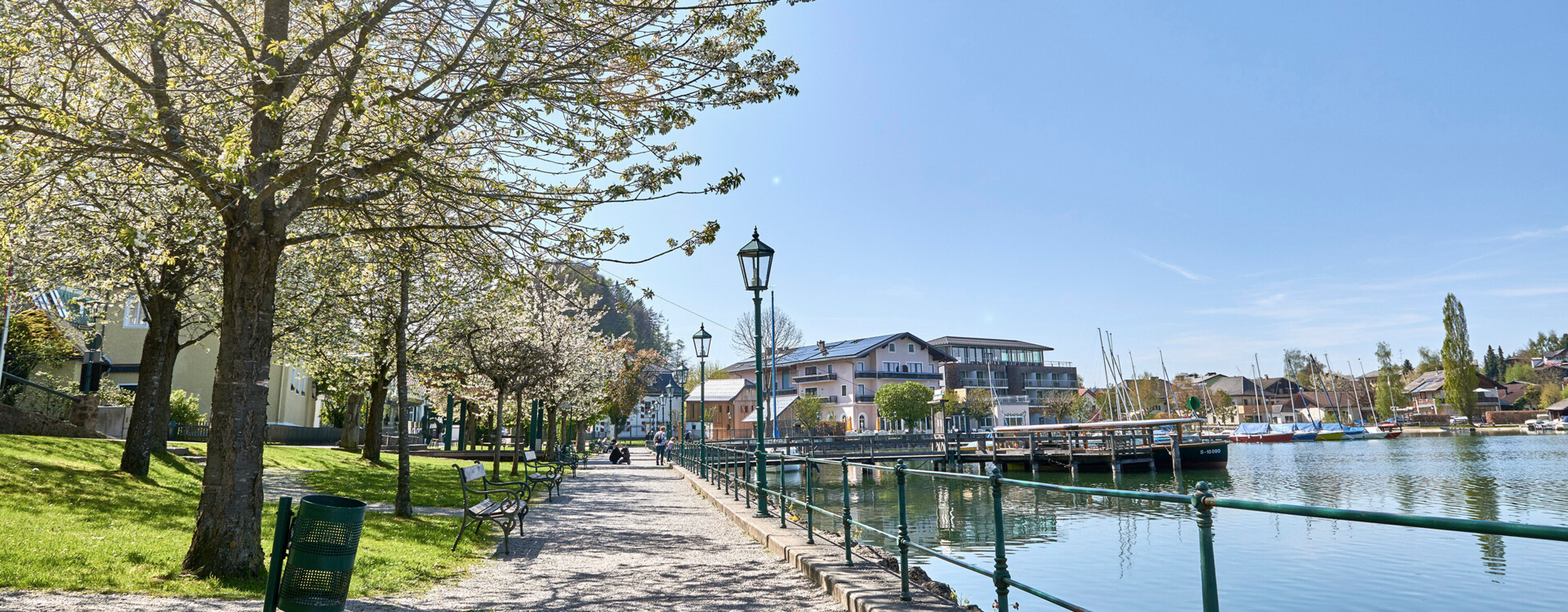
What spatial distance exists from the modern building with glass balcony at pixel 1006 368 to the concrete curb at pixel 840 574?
7257 centimetres

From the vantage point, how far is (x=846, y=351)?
242 ft

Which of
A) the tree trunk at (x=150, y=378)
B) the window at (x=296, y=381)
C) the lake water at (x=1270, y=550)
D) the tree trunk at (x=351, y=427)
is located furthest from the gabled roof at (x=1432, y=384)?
the tree trunk at (x=150, y=378)

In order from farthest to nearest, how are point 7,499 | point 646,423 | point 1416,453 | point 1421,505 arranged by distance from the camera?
point 646,423, point 1416,453, point 1421,505, point 7,499

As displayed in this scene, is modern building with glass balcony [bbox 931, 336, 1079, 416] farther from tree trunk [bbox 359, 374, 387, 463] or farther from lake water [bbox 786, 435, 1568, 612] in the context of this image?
tree trunk [bbox 359, 374, 387, 463]

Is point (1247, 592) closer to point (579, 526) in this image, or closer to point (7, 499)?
point (579, 526)

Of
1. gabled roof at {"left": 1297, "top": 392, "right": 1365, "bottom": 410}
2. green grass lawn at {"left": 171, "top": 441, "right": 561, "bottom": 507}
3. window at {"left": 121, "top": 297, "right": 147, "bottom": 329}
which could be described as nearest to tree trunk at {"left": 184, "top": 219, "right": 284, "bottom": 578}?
green grass lawn at {"left": 171, "top": 441, "right": 561, "bottom": 507}

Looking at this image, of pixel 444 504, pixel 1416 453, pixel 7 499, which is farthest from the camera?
pixel 1416 453

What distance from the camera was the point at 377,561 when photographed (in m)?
8.09

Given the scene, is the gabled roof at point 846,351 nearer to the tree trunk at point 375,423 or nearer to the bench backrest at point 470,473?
the tree trunk at point 375,423

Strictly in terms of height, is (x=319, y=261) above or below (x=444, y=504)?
above

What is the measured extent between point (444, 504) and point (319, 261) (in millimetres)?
5579

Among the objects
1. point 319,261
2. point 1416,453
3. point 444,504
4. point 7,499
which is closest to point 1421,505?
point 444,504

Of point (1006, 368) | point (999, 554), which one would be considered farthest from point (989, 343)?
point (999, 554)

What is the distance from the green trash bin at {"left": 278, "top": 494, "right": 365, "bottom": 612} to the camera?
5.11 metres
